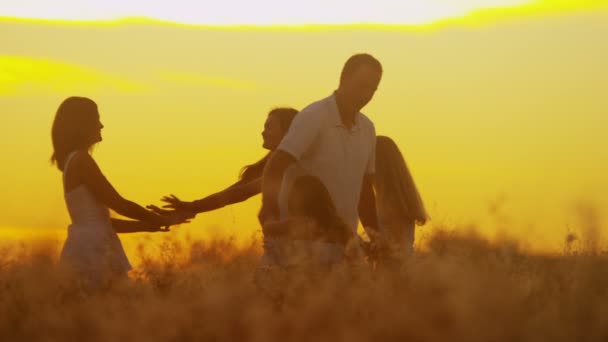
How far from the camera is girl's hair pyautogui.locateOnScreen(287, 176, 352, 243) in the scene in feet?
33.0

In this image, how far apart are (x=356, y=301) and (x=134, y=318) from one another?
1.36 meters

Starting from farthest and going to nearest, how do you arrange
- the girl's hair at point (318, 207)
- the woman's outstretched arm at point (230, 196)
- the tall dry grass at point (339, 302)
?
1. the woman's outstretched arm at point (230, 196)
2. the girl's hair at point (318, 207)
3. the tall dry grass at point (339, 302)

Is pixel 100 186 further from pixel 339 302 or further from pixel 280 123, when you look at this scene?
pixel 339 302

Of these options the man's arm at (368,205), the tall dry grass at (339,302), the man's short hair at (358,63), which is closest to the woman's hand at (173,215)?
the tall dry grass at (339,302)

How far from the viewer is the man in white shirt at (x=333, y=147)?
10070 mm

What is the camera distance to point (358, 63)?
1023cm

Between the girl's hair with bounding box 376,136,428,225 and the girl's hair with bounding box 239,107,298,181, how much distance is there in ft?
2.63

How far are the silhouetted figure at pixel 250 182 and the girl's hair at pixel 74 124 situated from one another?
1.40 metres

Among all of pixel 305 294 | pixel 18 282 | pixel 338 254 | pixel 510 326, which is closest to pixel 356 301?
pixel 305 294

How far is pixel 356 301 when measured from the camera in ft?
28.2


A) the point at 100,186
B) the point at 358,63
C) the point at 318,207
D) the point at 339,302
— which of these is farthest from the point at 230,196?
the point at 339,302

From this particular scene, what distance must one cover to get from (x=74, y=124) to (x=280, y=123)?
5.32 feet

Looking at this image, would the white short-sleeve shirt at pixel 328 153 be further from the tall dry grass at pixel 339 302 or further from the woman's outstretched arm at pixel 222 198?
the woman's outstretched arm at pixel 222 198

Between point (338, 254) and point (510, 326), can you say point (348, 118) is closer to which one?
point (338, 254)
